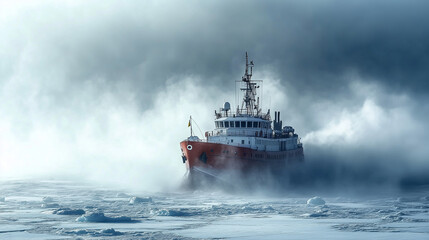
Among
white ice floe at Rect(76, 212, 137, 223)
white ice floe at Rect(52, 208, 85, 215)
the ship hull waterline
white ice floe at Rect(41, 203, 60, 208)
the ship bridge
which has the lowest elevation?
white ice floe at Rect(76, 212, 137, 223)

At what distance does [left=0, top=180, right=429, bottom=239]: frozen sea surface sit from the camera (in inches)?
1248

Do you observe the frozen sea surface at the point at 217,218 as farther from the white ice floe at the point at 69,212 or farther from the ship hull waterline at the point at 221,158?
the ship hull waterline at the point at 221,158

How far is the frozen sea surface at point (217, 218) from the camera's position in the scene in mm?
31688

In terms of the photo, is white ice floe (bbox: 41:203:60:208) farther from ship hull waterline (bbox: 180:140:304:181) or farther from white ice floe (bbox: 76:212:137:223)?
ship hull waterline (bbox: 180:140:304:181)

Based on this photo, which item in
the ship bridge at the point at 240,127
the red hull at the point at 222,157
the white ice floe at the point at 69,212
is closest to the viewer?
the white ice floe at the point at 69,212

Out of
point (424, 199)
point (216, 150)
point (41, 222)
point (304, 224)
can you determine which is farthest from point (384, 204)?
point (41, 222)

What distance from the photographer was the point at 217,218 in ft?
127

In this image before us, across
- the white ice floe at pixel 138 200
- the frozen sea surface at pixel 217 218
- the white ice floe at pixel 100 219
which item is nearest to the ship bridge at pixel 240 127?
the frozen sea surface at pixel 217 218

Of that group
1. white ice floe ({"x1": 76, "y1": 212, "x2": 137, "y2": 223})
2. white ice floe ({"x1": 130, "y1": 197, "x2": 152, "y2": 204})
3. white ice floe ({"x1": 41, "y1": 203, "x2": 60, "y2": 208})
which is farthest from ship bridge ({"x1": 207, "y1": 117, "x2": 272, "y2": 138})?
white ice floe ({"x1": 76, "y1": 212, "x2": 137, "y2": 223})

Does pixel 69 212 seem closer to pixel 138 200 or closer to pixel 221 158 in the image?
pixel 138 200

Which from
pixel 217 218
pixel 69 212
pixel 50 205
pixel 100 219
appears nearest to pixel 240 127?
pixel 50 205

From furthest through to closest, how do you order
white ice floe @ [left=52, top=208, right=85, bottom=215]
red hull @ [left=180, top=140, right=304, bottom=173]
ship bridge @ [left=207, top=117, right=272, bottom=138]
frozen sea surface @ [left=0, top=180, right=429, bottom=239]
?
1. ship bridge @ [left=207, top=117, right=272, bottom=138]
2. red hull @ [left=180, top=140, right=304, bottom=173]
3. white ice floe @ [left=52, top=208, right=85, bottom=215]
4. frozen sea surface @ [left=0, top=180, right=429, bottom=239]

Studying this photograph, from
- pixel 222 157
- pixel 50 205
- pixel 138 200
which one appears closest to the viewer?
pixel 50 205

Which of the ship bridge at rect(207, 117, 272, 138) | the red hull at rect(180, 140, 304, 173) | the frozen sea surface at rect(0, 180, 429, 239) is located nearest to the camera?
the frozen sea surface at rect(0, 180, 429, 239)
